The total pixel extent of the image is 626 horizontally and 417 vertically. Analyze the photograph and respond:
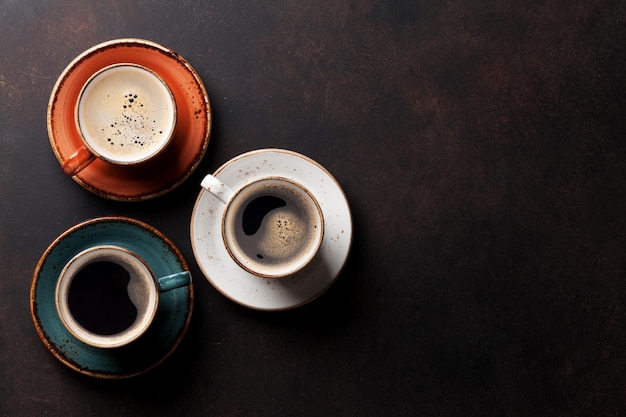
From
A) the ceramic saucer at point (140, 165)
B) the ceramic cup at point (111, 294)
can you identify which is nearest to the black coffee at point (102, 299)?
the ceramic cup at point (111, 294)

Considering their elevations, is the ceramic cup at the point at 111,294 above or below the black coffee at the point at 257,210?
below

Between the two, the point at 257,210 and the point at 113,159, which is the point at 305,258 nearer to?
the point at 257,210

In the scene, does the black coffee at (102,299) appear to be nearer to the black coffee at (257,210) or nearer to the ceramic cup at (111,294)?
the ceramic cup at (111,294)

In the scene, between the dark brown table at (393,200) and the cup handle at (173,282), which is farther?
the dark brown table at (393,200)

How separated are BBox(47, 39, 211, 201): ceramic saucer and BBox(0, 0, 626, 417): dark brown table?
0.08 m

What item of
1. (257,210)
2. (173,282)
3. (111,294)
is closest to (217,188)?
(257,210)

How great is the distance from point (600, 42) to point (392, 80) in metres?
0.52

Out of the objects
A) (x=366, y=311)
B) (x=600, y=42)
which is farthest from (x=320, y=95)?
(x=600, y=42)

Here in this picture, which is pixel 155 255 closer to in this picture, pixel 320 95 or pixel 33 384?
pixel 33 384

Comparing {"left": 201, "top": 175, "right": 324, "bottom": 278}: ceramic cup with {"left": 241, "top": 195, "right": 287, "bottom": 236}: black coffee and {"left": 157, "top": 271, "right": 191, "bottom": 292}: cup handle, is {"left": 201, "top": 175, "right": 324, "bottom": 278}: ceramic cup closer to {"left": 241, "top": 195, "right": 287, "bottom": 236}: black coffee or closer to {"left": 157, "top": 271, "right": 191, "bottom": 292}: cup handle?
Answer: {"left": 241, "top": 195, "right": 287, "bottom": 236}: black coffee

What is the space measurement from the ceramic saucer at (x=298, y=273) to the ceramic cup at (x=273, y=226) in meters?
0.05

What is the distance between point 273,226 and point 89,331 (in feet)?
1.48

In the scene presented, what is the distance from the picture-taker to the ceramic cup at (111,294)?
140cm

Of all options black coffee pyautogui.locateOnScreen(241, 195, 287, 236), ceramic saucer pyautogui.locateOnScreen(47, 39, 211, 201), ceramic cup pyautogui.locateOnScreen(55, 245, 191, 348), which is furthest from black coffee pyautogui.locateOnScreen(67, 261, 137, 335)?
black coffee pyautogui.locateOnScreen(241, 195, 287, 236)
